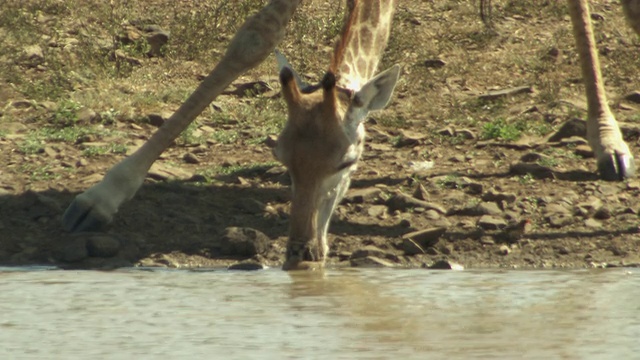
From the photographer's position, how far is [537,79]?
462 inches

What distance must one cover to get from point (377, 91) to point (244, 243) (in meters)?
1.20

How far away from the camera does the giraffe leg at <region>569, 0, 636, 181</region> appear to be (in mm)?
9438

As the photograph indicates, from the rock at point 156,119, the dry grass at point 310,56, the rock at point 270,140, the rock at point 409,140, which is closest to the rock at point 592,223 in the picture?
the rock at point 409,140

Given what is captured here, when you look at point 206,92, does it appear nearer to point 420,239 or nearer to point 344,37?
point 344,37

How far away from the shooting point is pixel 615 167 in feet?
30.9

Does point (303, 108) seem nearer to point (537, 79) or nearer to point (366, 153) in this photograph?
point (366, 153)

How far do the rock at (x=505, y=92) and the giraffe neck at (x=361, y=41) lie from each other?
7.18ft

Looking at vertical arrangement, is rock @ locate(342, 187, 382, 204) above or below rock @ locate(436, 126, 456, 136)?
below

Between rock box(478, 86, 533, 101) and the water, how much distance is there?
4.13m

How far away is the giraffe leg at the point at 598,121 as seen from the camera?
9438 millimetres

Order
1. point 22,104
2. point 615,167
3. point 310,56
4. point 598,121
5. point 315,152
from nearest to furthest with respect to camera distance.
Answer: point 315,152 → point 615,167 → point 598,121 → point 22,104 → point 310,56

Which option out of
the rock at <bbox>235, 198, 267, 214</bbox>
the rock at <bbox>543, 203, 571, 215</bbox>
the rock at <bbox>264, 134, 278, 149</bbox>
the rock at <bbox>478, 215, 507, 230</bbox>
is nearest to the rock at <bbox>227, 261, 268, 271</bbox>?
the rock at <bbox>235, 198, 267, 214</bbox>

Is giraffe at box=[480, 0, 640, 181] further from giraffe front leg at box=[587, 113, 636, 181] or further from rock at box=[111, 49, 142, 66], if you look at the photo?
rock at box=[111, 49, 142, 66]

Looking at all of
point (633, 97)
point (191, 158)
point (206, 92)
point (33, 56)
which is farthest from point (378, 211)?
point (33, 56)
